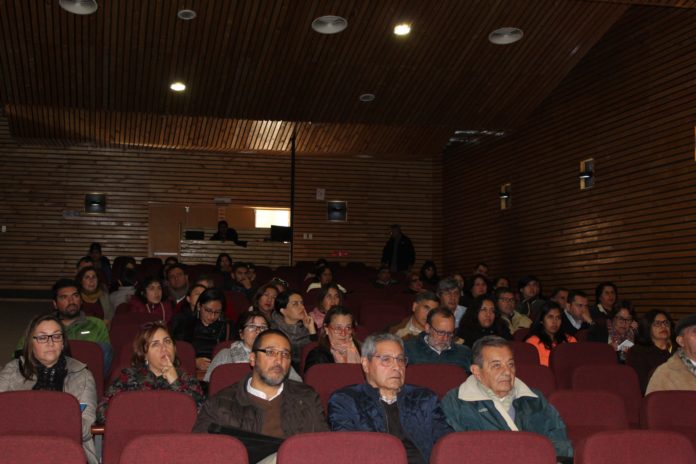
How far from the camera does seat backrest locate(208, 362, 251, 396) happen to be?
14.4 feet

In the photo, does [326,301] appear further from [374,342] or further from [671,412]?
[671,412]

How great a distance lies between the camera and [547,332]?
21.0 feet

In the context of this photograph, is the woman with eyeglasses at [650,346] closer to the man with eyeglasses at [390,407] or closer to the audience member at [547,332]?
the audience member at [547,332]

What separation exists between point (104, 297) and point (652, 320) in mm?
4967

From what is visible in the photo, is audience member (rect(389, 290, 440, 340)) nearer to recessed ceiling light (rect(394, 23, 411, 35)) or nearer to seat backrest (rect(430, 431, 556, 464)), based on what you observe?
seat backrest (rect(430, 431, 556, 464))

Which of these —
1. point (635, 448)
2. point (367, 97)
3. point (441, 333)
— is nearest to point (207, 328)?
point (441, 333)

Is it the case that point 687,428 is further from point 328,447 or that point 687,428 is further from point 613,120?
point 613,120

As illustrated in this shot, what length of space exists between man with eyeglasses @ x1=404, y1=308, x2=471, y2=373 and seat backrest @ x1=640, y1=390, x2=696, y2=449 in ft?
4.63

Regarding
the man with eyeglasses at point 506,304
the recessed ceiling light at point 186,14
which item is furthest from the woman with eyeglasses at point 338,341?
the recessed ceiling light at point 186,14

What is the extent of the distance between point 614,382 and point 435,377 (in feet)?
4.40

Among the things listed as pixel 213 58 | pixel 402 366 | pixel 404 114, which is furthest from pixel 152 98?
pixel 402 366

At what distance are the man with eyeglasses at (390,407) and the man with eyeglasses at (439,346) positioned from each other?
1505 millimetres

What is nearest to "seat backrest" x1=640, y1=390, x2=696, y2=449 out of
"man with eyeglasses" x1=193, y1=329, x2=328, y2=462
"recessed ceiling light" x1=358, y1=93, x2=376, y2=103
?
"man with eyeglasses" x1=193, y1=329, x2=328, y2=462

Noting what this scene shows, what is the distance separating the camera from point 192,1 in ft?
30.1
